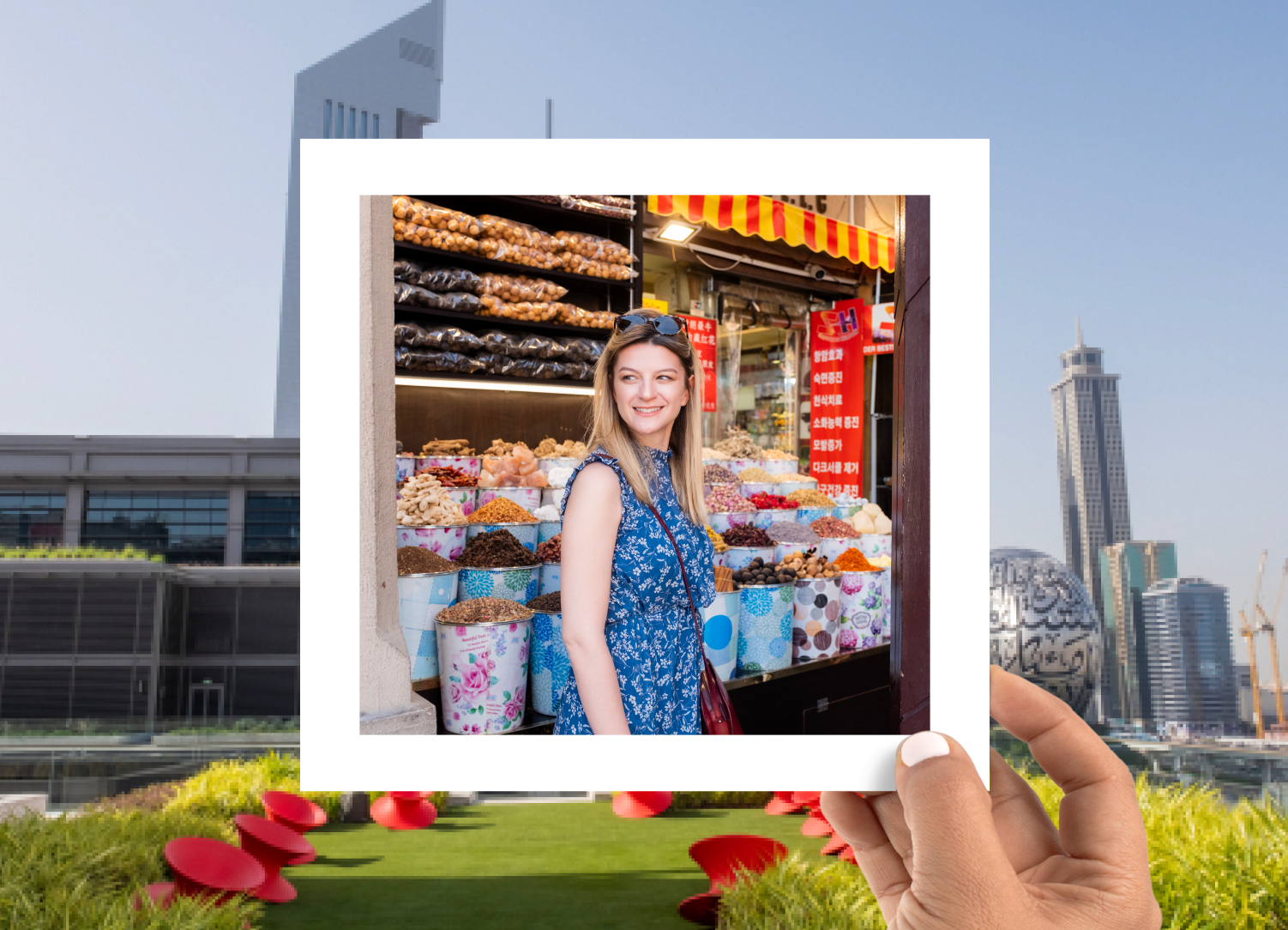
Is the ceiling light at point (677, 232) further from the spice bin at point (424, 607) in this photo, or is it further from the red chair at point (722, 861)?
the red chair at point (722, 861)

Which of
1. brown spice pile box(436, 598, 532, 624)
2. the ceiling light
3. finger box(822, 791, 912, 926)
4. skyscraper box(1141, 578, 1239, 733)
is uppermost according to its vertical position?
the ceiling light

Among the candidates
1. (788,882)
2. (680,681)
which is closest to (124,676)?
(788,882)

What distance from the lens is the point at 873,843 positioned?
0.88m

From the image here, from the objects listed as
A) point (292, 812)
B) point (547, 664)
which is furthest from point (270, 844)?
point (547, 664)

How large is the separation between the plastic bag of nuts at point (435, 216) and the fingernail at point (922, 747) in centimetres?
265

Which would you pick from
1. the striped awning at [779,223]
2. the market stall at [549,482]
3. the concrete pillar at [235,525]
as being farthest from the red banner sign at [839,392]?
the concrete pillar at [235,525]

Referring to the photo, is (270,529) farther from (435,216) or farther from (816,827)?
(816,827)

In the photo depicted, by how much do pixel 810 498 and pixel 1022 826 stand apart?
2014 millimetres

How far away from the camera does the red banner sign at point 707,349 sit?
4.40 m

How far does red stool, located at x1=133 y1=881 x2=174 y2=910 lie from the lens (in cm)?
238

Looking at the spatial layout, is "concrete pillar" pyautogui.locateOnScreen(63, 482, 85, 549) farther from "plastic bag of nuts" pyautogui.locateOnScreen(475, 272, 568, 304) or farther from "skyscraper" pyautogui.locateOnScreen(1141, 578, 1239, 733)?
"skyscraper" pyautogui.locateOnScreen(1141, 578, 1239, 733)

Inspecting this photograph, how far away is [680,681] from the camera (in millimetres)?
1150

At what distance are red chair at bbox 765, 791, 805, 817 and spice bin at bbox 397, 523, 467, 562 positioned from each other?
3.34 metres

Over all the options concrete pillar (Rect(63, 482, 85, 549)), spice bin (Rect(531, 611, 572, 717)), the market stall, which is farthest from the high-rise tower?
concrete pillar (Rect(63, 482, 85, 549))
